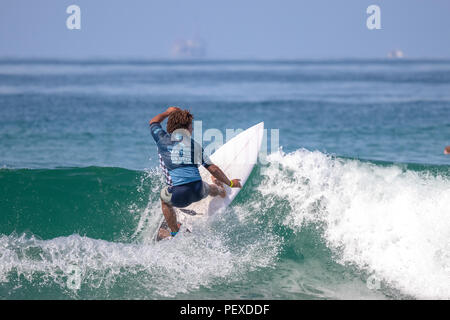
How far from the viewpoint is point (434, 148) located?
1432 centimetres

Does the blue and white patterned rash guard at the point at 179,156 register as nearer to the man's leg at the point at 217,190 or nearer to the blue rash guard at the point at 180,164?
the blue rash guard at the point at 180,164

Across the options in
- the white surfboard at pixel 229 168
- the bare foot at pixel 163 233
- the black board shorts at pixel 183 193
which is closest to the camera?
the black board shorts at pixel 183 193

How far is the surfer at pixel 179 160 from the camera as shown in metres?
5.95

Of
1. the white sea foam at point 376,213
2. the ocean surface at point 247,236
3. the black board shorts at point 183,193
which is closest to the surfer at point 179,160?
the black board shorts at point 183,193

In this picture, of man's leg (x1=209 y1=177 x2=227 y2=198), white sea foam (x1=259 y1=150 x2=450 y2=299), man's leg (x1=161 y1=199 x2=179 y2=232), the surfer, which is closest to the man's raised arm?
the surfer

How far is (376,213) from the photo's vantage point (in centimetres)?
724

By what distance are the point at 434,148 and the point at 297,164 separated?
7.47m

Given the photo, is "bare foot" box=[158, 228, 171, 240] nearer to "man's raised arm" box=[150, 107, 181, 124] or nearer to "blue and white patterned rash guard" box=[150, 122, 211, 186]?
"blue and white patterned rash guard" box=[150, 122, 211, 186]

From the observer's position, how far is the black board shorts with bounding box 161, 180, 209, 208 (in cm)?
621

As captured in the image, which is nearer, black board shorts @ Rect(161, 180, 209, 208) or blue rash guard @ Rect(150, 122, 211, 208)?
blue rash guard @ Rect(150, 122, 211, 208)

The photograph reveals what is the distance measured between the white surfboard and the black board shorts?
27.4 inches

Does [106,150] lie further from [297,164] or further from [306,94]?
[306,94]

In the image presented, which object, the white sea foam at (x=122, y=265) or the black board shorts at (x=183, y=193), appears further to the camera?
the black board shorts at (x=183, y=193)

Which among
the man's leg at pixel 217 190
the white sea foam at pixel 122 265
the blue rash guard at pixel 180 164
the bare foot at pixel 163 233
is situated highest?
the blue rash guard at pixel 180 164
